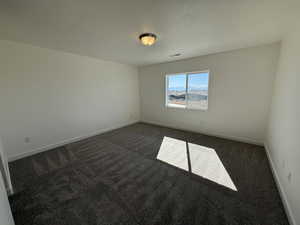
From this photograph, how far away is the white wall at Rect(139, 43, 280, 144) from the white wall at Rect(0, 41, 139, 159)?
99.5 inches

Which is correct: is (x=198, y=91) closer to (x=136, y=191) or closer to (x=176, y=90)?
(x=176, y=90)

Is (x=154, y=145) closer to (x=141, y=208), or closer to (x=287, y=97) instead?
(x=141, y=208)

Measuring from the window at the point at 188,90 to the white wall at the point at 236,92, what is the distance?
0.18 meters

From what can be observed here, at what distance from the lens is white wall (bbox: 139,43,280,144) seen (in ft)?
9.22

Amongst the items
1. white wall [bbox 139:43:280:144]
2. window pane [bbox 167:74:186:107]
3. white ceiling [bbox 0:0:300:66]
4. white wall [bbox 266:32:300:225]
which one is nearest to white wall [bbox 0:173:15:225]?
white ceiling [bbox 0:0:300:66]

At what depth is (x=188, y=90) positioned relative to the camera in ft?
13.5

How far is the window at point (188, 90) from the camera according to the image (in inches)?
149

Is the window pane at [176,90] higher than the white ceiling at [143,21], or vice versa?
the white ceiling at [143,21]

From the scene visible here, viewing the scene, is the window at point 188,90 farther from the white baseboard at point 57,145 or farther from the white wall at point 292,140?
the white baseboard at point 57,145

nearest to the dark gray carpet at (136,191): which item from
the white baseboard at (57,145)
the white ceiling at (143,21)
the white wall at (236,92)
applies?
the white baseboard at (57,145)

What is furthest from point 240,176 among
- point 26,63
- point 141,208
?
point 26,63

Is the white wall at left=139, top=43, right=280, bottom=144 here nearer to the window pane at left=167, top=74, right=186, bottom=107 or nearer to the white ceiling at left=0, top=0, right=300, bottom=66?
the window pane at left=167, top=74, right=186, bottom=107

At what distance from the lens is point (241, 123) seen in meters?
3.21

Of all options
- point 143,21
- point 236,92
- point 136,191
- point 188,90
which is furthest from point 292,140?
point 188,90
